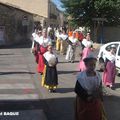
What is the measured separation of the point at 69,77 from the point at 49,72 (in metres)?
4.17

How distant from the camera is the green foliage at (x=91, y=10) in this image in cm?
4306

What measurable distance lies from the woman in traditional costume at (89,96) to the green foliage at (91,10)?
34.3 m

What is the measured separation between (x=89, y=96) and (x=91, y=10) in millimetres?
36408

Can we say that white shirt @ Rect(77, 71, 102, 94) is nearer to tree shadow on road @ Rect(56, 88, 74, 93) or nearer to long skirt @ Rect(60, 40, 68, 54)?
tree shadow on road @ Rect(56, 88, 74, 93)

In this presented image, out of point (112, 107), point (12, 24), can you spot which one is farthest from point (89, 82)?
point (12, 24)

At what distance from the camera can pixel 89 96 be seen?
8492 mm

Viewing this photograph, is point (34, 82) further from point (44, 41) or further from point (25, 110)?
point (25, 110)

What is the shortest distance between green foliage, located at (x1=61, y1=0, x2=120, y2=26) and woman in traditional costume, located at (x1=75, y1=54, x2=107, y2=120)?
34311 millimetres

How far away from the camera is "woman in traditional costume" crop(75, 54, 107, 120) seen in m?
8.51

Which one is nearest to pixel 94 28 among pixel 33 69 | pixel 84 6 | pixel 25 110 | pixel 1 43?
pixel 84 6

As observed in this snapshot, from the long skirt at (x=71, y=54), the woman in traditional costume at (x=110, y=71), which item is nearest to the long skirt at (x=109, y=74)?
the woman in traditional costume at (x=110, y=71)

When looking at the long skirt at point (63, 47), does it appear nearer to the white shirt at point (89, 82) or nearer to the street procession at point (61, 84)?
the street procession at point (61, 84)

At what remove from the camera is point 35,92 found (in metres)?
15.7

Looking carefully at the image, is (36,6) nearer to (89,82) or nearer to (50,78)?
(50,78)
